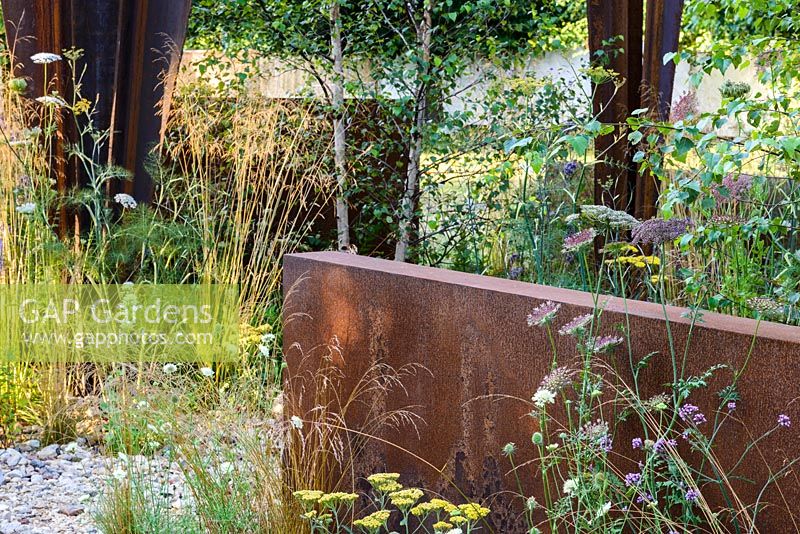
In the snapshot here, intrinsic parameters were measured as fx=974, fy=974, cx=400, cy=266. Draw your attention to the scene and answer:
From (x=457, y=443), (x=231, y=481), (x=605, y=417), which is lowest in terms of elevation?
(x=231, y=481)

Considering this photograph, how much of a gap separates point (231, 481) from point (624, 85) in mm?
2547

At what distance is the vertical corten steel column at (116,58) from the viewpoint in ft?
13.2

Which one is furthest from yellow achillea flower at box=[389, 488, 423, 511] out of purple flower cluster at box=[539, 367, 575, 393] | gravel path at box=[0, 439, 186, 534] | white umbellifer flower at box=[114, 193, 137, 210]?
white umbellifer flower at box=[114, 193, 137, 210]

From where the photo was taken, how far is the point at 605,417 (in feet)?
6.80

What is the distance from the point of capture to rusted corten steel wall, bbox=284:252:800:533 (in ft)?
6.04

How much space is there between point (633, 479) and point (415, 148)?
139 inches

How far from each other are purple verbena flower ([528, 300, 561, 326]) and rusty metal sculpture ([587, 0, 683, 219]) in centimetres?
211

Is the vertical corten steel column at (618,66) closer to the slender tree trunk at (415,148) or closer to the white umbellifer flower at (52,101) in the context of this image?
the slender tree trunk at (415,148)

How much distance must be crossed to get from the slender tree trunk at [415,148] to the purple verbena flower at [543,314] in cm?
309

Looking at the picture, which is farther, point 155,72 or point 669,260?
point 155,72

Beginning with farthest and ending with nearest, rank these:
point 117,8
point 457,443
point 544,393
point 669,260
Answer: point 117,8 → point 669,260 → point 457,443 → point 544,393

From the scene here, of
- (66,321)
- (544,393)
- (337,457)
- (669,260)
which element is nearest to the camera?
(544,393)

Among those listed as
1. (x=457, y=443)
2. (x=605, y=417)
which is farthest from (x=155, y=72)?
(x=605, y=417)

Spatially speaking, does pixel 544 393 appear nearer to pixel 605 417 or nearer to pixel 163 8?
pixel 605 417
